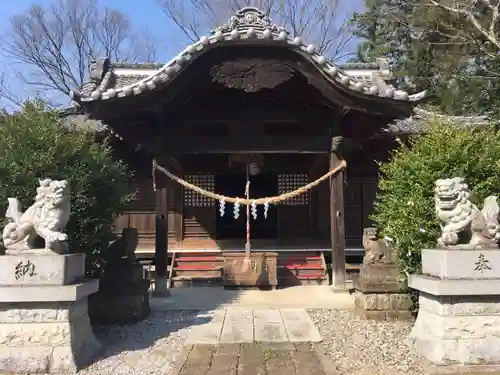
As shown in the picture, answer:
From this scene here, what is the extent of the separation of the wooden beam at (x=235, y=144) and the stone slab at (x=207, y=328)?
340 centimetres

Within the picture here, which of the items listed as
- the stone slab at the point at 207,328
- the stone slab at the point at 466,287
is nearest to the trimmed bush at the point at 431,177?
the stone slab at the point at 466,287

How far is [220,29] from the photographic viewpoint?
8117 millimetres

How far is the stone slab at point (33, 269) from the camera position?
4906 mm

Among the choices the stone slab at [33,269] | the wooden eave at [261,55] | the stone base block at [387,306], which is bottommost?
the stone base block at [387,306]

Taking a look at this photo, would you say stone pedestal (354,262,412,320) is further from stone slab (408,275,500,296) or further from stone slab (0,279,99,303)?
stone slab (0,279,99,303)

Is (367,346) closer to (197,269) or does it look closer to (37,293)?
(37,293)

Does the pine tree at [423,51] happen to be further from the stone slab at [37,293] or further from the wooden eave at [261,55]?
the stone slab at [37,293]

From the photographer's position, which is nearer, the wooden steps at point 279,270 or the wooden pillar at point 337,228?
the wooden pillar at point 337,228

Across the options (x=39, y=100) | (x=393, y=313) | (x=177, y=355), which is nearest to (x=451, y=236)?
(x=393, y=313)

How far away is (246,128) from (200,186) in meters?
4.61

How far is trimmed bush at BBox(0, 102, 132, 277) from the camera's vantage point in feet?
19.2

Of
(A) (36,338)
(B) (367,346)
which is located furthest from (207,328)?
(A) (36,338)

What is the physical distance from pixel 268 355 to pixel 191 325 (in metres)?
1.89

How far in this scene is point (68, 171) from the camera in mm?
6066
